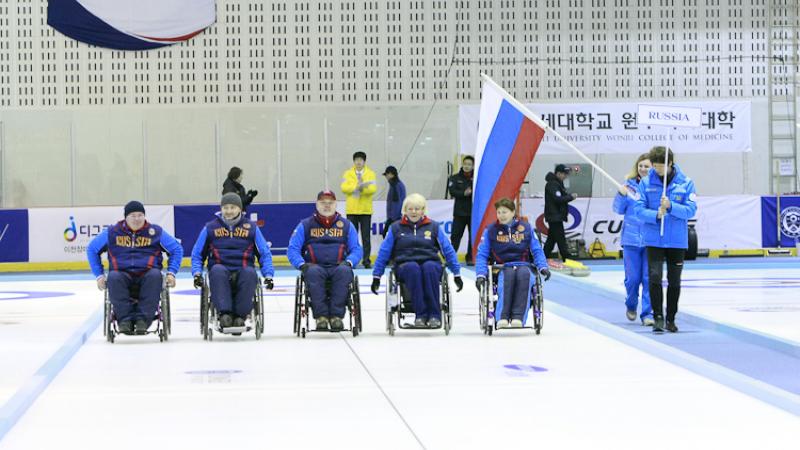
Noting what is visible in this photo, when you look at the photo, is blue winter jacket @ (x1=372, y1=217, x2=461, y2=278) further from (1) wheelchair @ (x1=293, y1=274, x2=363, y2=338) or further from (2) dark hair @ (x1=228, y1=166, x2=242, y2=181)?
(2) dark hair @ (x1=228, y1=166, x2=242, y2=181)

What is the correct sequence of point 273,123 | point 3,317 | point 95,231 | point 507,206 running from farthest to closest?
point 273,123
point 95,231
point 3,317
point 507,206

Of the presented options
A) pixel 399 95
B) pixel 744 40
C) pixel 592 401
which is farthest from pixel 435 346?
pixel 744 40

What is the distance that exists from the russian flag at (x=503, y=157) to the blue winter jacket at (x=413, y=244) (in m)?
3.87

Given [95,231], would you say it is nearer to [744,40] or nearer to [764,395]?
[744,40]

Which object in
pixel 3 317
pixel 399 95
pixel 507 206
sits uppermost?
pixel 399 95

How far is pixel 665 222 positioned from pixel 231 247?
339 centimetres

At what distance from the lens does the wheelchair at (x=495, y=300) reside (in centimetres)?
1027

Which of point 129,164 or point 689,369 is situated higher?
point 129,164

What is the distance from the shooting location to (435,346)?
9.60 meters

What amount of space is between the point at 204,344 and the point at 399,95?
1388 centimetres

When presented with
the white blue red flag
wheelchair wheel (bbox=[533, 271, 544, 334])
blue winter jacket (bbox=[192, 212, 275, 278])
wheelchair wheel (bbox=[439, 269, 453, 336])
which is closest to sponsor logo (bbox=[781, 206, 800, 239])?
the white blue red flag

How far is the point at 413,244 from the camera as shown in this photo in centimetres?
1045

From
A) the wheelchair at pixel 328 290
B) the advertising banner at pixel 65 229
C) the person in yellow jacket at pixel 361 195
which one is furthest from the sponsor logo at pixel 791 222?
the wheelchair at pixel 328 290

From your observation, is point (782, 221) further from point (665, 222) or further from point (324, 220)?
point (324, 220)
